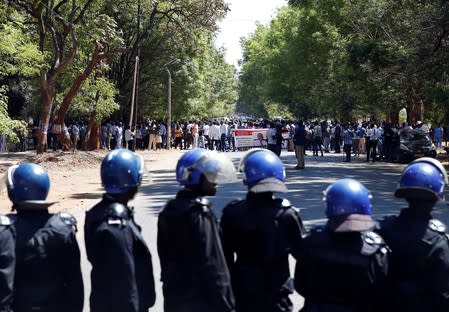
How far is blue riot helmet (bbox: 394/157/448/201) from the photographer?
4.41m

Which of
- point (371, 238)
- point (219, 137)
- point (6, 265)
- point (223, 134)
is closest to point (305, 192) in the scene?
point (371, 238)

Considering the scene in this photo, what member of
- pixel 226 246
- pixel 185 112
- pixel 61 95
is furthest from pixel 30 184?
pixel 185 112

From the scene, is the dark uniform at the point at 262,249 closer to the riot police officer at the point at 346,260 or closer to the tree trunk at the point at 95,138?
the riot police officer at the point at 346,260

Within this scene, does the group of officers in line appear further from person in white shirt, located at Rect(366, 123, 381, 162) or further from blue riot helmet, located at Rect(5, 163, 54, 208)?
person in white shirt, located at Rect(366, 123, 381, 162)

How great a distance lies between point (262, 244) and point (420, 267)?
2.86ft

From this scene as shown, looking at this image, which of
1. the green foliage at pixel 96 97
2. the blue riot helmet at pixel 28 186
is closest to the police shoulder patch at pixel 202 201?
the blue riot helmet at pixel 28 186

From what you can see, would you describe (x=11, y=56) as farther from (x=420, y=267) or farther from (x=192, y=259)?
(x=420, y=267)

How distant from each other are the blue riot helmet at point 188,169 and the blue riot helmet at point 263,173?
281 millimetres

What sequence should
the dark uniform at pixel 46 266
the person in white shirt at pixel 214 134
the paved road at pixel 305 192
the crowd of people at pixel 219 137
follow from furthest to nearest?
the person in white shirt at pixel 214 134, the crowd of people at pixel 219 137, the paved road at pixel 305 192, the dark uniform at pixel 46 266

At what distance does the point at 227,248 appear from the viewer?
15.2ft

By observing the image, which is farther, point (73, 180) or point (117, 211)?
point (73, 180)

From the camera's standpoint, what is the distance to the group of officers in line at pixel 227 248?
4.21 metres

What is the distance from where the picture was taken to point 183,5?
3569 cm

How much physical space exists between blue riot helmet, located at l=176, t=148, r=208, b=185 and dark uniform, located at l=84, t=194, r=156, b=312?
37 centimetres
